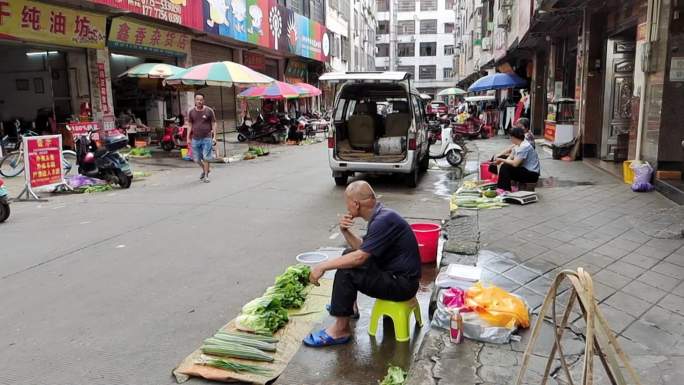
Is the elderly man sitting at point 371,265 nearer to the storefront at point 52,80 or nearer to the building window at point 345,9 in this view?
the storefront at point 52,80

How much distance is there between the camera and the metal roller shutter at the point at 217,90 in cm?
2200

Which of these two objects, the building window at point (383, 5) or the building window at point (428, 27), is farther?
the building window at point (383, 5)

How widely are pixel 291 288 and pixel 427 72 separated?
257ft

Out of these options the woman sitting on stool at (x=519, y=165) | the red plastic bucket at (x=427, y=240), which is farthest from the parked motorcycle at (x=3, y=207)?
the woman sitting on stool at (x=519, y=165)

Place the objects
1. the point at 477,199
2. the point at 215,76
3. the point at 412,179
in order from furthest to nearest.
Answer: the point at 215,76 → the point at 412,179 → the point at 477,199

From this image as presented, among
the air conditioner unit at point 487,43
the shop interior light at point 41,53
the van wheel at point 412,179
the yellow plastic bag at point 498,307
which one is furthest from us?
the air conditioner unit at point 487,43

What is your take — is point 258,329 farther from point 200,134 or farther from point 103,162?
point 200,134

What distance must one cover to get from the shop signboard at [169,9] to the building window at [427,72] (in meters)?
63.6

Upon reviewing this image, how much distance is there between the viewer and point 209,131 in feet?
38.1

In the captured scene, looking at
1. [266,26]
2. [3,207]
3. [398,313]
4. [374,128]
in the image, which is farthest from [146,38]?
[398,313]

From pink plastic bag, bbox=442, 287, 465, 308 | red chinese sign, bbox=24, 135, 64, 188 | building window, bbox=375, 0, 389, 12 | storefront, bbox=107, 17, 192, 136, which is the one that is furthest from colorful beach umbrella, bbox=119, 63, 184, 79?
building window, bbox=375, 0, 389, 12

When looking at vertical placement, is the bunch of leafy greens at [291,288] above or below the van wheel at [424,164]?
below

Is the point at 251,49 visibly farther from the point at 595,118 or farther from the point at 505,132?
the point at 595,118

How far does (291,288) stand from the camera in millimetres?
4520
